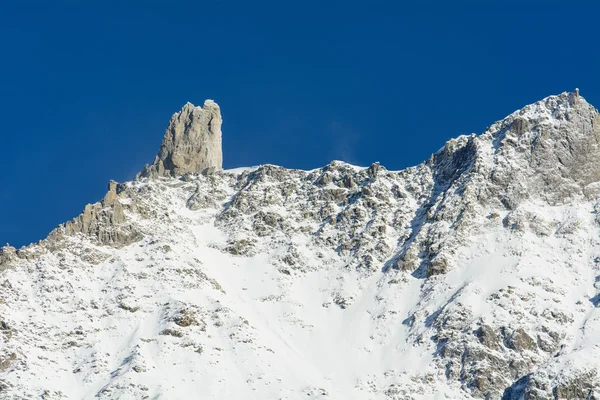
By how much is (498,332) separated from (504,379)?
9.05 metres

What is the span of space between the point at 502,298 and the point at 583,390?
5341 cm

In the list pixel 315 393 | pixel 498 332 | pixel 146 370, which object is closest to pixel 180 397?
pixel 146 370

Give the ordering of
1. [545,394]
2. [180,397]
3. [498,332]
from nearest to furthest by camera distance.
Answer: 1. [545,394]
2. [180,397]
3. [498,332]

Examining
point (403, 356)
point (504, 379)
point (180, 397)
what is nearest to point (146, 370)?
point (180, 397)

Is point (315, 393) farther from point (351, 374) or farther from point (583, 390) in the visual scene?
point (583, 390)

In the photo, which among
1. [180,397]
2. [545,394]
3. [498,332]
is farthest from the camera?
[498,332]

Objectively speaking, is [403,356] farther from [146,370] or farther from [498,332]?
[146,370]

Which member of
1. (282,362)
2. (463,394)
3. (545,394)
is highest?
(282,362)

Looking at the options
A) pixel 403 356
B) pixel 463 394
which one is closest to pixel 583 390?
pixel 463 394

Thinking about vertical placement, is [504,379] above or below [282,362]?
below

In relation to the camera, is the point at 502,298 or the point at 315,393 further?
the point at 502,298

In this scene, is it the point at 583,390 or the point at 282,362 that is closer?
the point at 583,390

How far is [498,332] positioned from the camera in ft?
631

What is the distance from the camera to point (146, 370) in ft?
607
